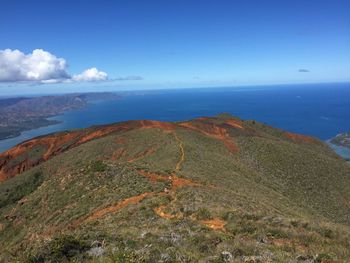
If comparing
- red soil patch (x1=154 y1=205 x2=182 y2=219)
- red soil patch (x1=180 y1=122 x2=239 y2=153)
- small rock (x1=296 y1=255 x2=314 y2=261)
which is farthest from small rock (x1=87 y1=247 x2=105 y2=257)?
red soil patch (x1=180 y1=122 x2=239 y2=153)

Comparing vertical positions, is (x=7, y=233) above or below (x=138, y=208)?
below

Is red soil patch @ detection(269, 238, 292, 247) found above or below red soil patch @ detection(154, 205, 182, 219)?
above

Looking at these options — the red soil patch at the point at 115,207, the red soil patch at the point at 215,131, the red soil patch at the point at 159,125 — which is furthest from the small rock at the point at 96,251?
the red soil patch at the point at 159,125

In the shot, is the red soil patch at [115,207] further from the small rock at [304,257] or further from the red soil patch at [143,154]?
the red soil patch at [143,154]

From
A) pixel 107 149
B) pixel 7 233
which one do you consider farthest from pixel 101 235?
pixel 107 149

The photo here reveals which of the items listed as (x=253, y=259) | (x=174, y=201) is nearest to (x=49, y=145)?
(x=174, y=201)

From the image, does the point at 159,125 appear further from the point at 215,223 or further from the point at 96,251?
the point at 96,251

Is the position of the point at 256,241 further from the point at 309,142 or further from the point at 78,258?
the point at 309,142

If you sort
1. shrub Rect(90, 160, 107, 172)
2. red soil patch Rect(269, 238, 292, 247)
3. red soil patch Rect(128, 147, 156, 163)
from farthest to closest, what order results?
red soil patch Rect(128, 147, 156, 163), shrub Rect(90, 160, 107, 172), red soil patch Rect(269, 238, 292, 247)

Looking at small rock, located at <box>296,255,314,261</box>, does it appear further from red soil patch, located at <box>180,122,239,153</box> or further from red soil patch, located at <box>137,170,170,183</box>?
red soil patch, located at <box>180,122,239,153</box>
